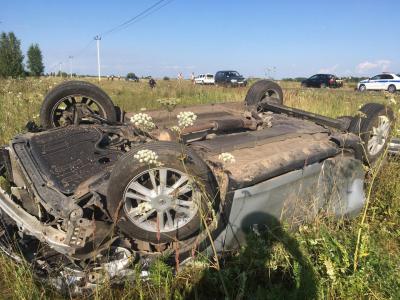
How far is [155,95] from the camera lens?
39.1 ft

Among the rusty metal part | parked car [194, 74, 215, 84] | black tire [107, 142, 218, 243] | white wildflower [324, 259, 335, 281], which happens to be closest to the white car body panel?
parked car [194, 74, 215, 84]

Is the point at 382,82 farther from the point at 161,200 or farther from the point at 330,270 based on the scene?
the point at 161,200

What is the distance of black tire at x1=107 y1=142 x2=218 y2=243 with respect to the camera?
2379 mm

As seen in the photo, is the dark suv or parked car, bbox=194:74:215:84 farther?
parked car, bbox=194:74:215:84

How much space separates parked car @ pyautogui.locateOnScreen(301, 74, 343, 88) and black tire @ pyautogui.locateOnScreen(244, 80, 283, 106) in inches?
1042

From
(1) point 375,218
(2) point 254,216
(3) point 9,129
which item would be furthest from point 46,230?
(3) point 9,129

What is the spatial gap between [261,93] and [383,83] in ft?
84.2

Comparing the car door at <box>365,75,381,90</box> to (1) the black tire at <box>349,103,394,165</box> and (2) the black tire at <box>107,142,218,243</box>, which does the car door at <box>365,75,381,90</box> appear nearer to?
(1) the black tire at <box>349,103,394,165</box>

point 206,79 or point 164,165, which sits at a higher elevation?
point 164,165

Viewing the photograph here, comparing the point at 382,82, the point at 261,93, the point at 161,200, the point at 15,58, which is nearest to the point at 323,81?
the point at 382,82

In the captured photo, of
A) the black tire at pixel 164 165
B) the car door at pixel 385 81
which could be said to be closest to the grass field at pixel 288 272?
the black tire at pixel 164 165

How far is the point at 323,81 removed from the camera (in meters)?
30.5

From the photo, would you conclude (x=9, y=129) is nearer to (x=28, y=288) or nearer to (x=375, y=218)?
(x=28, y=288)

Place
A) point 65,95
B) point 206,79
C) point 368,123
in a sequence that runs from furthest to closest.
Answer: point 206,79 → point 65,95 → point 368,123
